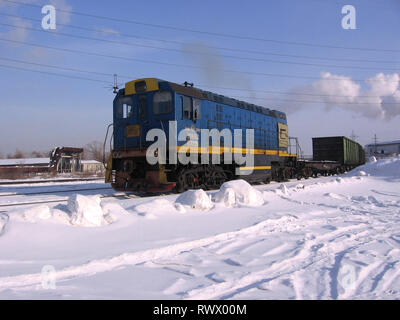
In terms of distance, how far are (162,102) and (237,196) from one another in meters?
4.36

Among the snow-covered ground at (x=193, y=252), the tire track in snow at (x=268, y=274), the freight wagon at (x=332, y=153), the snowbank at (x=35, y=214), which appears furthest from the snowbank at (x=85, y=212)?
the freight wagon at (x=332, y=153)

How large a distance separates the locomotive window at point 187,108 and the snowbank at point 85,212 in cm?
581

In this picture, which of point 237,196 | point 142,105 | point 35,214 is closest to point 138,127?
point 142,105

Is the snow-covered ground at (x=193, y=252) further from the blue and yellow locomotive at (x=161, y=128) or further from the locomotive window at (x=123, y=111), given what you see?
the locomotive window at (x=123, y=111)

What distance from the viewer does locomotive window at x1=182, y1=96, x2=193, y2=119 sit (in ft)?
35.5

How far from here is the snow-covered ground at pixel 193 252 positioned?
311 centimetres

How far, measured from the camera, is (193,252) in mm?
4387

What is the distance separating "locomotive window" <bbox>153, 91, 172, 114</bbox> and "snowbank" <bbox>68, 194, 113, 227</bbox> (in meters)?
5.52

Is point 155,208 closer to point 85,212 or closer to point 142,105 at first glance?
point 85,212

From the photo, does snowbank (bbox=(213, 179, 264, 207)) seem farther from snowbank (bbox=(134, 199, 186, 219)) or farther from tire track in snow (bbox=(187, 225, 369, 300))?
tire track in snow (bbox=(187, 225, 369, 300))

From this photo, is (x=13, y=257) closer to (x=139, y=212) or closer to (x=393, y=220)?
(x=139, y=212)

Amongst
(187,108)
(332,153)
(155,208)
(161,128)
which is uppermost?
(187,108)

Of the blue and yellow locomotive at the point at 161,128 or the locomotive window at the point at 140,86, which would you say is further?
the locomotive window at the point at 140,86

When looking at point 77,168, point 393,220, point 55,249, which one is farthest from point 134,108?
point 77,168
